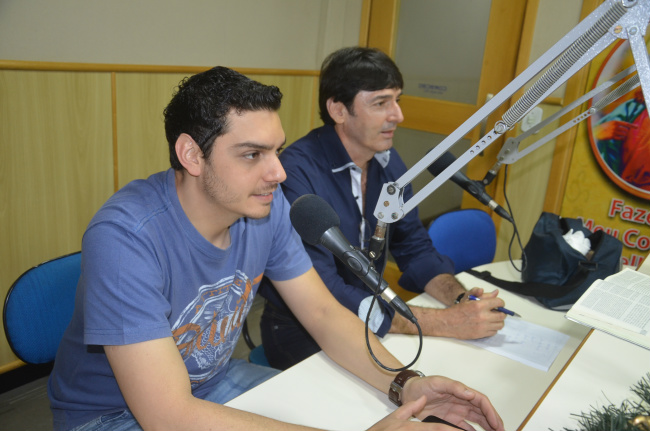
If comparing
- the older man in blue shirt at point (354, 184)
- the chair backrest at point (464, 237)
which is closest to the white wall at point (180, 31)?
the older man in blue shirt at point (354, 184)

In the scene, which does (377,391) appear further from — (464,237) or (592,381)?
(464,237)

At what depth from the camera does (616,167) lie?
2734 mm

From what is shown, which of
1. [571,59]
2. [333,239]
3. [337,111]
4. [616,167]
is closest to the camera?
[571,59]

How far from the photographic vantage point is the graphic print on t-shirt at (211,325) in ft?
3.91

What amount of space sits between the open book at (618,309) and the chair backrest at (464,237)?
→ 81 cm

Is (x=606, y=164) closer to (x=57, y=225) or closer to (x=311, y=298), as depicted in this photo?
(x=311, y=298)

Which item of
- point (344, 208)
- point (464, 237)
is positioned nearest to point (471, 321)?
point (344, 208)

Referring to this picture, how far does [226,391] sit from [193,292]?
1.15 feet

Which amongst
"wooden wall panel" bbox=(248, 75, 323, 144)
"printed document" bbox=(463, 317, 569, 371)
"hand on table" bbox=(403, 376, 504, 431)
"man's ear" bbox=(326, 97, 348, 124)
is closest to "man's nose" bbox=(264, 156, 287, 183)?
"hand on table" bbox=(403, 376, 504, 431)

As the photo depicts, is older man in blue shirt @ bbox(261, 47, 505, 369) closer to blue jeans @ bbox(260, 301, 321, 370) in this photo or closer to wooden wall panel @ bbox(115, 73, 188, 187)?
blue jeans @ bbox(260, 301, 321, 370)

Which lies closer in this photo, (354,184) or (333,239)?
(333,239)

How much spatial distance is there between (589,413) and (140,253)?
0.91 meters

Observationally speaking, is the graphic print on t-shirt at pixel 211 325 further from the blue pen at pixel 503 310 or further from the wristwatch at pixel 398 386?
the blue pen at pixel 503 310

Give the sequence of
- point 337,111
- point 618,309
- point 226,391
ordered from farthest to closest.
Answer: point 337,111 → point 226,391 → point 618,309
